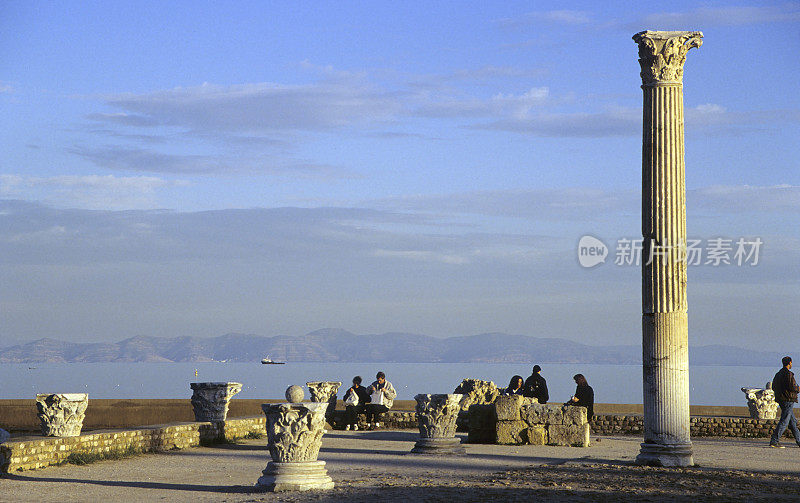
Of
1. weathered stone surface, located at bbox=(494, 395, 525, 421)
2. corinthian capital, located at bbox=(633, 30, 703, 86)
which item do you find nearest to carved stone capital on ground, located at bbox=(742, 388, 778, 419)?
weathered stone surface, located at bbox=(494, 395, 525, 421)

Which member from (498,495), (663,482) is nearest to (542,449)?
(663,482)

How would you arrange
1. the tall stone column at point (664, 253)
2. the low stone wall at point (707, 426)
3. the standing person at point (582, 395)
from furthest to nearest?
the low stone wall at point (707, 426) < the standing person at point (582, 395) < the tall stone column at point (664, 253)

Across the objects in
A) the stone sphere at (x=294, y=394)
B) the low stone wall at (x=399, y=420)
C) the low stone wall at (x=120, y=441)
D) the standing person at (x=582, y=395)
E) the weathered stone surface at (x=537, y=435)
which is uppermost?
the standing person at (x=582, y=395)

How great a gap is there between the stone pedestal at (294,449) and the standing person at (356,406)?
10.2 m

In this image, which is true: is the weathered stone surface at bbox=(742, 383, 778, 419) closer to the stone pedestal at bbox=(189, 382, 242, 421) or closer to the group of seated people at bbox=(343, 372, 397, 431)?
the group of seated people at bbox=(343, 372, 397, 431)

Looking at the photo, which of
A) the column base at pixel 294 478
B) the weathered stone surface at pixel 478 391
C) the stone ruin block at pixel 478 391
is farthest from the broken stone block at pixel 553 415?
the column base at pixel 294 478

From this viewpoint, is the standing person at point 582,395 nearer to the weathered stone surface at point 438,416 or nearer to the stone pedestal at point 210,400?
the weathered stone surface at point 438,416

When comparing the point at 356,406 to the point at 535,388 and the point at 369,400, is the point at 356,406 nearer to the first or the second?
the point at 369,400

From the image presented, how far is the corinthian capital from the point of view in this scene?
1505 cm

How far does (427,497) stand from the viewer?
11.0 meters

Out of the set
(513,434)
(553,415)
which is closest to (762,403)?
(553,415)

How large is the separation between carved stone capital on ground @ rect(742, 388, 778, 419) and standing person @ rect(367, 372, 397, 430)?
7908mm

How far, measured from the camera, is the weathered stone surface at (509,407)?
18641mm

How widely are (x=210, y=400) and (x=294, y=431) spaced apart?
7258mm
